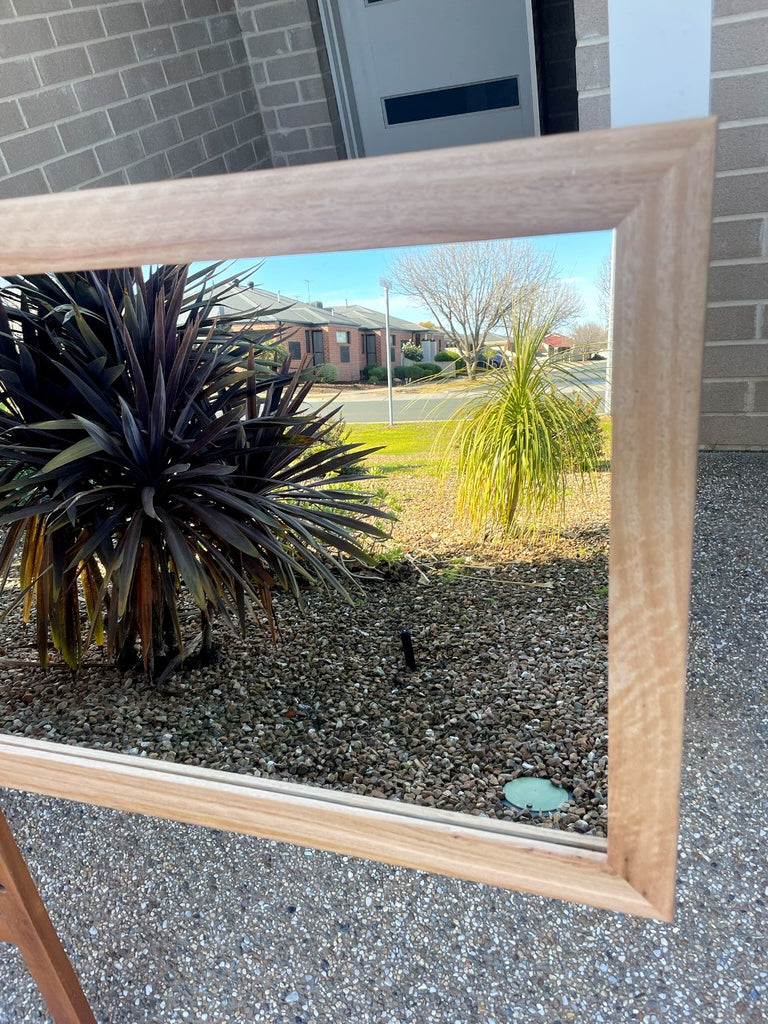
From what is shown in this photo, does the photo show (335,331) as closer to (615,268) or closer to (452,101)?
(615,268)

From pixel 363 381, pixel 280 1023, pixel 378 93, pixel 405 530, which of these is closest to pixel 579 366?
pixel 363 381

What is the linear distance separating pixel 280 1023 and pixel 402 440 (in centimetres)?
93

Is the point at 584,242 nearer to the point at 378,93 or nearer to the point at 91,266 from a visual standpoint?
the point at 91,266

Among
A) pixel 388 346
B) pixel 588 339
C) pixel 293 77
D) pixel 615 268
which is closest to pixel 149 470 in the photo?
pixel 388 346

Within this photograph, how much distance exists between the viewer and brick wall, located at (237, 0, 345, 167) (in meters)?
3.31

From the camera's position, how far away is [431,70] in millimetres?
3379

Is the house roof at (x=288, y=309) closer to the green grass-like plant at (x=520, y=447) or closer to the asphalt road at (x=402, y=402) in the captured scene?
the asphalt road at (x=402, y=402)

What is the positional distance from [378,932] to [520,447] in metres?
0.89

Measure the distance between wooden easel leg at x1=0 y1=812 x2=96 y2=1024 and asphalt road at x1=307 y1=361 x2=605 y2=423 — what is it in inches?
28.8

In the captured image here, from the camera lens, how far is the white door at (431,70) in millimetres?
3232

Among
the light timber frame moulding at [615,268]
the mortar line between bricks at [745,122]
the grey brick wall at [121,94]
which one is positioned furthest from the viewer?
the grey brick wall at [121,94]

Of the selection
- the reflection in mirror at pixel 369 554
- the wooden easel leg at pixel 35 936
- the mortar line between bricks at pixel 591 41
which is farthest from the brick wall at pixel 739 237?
the wooden easel leg at pixel 35 936

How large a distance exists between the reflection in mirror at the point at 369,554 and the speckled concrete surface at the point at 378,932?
1.15 feet

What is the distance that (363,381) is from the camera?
0.93 m
